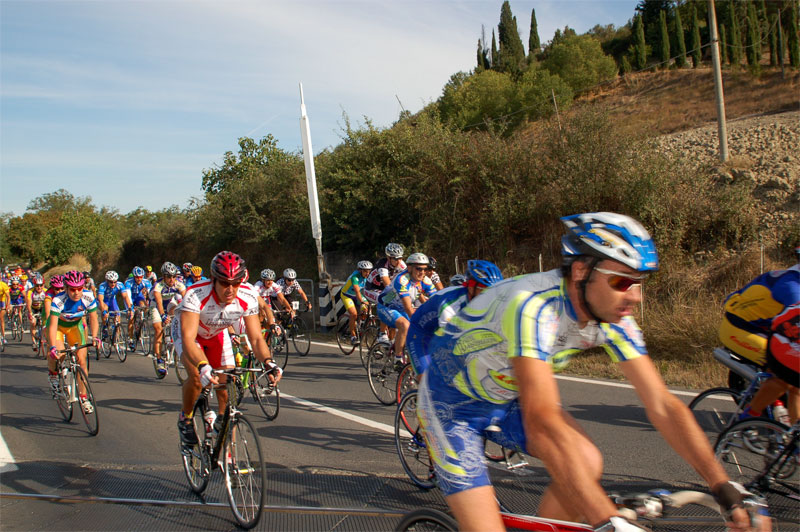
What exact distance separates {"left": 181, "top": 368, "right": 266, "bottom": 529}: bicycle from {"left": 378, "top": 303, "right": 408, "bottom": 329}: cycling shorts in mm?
2648

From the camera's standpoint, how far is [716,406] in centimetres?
478

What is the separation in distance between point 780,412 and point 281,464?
4.40 m

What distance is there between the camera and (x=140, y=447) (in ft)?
20.8

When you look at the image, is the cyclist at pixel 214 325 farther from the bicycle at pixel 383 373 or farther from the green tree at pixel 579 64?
the green tree at pixel 579 64

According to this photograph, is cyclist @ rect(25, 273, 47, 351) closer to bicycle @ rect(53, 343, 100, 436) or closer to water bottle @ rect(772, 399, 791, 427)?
bicycle @ rect(53, 343, 100, 436)

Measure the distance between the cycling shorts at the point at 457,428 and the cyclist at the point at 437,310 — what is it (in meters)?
1.90

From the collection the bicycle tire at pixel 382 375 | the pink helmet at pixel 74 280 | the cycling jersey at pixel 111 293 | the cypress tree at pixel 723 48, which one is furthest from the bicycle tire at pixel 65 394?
the cypress tree at pixel 723 48

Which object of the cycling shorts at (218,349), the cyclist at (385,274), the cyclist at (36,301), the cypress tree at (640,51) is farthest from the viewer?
the cypress tree at (640,51)

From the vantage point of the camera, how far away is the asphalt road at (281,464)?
438 cm

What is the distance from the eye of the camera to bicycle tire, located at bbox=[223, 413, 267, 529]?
A: 3.99 meters

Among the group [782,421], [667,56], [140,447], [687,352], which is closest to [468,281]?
[782,421]

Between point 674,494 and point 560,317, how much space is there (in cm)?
76

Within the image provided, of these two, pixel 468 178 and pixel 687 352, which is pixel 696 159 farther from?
pixel 687 352

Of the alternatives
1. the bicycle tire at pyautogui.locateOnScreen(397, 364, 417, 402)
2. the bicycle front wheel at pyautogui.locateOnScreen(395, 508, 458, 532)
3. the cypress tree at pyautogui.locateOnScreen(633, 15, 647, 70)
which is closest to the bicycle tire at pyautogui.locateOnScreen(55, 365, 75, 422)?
the bicycle tire at pyautogui.locateOnScreen(397, 364, 417, 402)
